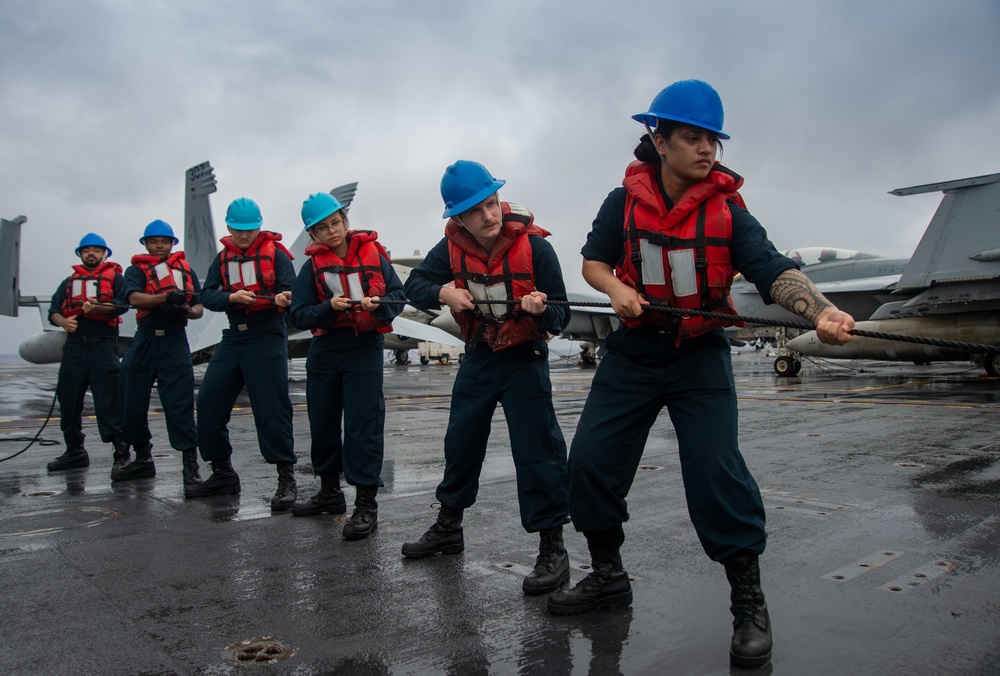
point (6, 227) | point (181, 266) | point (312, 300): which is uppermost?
point (6, 227)

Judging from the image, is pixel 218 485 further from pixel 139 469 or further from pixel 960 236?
pixel 960 236

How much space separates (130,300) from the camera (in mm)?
5988

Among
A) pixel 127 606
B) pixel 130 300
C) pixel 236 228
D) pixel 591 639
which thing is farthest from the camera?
pixel 130 300

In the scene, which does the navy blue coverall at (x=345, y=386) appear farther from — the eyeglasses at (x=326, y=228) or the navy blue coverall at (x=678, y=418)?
the navy blue coverall at (x=678, y=418)

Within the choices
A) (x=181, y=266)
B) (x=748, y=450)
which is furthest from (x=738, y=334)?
(x=181, y=266)

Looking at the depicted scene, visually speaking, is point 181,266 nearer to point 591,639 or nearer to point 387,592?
point 387,592

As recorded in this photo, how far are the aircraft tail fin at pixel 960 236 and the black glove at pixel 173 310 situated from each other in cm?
1525

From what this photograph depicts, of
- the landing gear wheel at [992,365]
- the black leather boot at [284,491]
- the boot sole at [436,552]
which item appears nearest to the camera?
the boot sole at [436,552]

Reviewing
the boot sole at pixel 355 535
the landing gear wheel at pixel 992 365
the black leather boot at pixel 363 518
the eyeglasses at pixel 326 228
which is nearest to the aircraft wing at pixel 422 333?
the landing gear wheel at pixel 992 365

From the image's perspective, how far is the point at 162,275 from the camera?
20.1ft

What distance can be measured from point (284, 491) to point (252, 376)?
860 millimetres

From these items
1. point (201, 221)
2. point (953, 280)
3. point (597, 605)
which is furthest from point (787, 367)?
point (597, 605)

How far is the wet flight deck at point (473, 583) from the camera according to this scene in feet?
8.19

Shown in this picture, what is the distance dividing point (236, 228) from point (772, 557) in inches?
164
